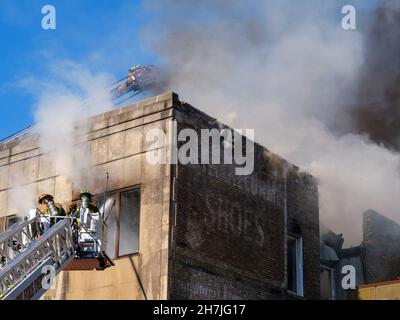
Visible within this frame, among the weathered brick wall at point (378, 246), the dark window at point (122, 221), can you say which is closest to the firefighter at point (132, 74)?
the weathered brick wall at point (378, 246)

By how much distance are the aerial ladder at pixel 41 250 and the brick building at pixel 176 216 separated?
0.93 meters

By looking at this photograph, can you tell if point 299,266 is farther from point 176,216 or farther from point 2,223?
point 2,223

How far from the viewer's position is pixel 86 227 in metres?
15.2

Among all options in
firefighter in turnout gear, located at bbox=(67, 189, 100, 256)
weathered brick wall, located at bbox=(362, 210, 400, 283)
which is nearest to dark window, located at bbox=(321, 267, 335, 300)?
weathered brick wall, located at bbox=(362, 210, 400, 283)

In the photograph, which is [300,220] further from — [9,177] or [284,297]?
[9,177]

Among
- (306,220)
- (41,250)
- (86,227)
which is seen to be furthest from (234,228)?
(41,250)

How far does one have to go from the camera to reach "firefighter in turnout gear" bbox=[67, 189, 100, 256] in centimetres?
1528

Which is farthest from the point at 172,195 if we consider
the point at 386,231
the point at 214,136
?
the point at 386,231

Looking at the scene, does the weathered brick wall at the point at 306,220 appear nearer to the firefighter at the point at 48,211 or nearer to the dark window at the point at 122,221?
the dark window at the point at 122,221

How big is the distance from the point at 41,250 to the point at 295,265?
22.8 feet

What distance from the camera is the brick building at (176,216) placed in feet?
52.7

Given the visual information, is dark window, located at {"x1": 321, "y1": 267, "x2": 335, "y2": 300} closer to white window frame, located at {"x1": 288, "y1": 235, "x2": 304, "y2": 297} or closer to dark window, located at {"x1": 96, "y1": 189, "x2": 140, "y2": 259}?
white window frame, located at {"x1": 288, "y1": 235, "x2": 304, "y2": 297}

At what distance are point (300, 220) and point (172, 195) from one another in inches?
Result: 173
